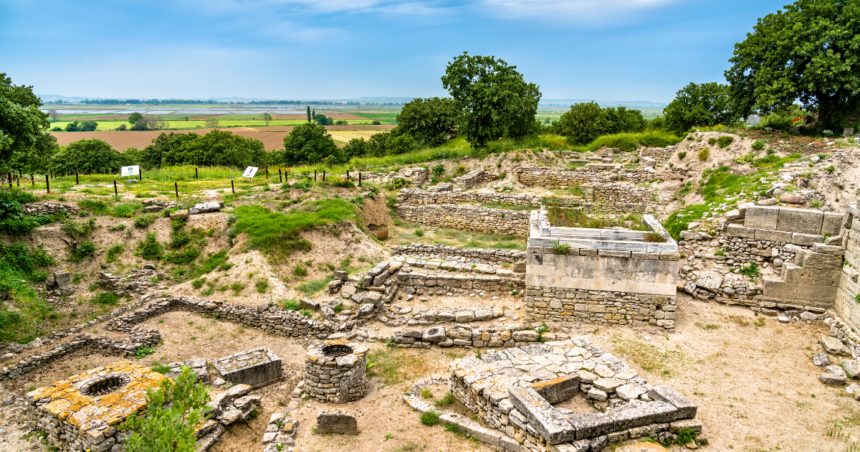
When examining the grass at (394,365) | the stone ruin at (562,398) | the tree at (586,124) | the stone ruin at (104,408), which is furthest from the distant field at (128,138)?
the stone ruin at (562,398)

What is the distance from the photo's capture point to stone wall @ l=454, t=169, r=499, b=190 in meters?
24.3

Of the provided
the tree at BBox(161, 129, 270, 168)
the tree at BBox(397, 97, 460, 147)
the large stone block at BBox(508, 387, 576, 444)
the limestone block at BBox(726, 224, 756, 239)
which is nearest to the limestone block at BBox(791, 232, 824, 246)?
the limestone block at BBox(726, 224, 756, 239)

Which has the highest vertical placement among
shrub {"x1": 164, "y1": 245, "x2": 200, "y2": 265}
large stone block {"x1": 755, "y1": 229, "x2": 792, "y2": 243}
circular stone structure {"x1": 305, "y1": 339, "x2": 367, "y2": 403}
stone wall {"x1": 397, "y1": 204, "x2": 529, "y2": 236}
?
large stone block {"x1": 755, "y1": 229, "x2": 792, "y2": 243}

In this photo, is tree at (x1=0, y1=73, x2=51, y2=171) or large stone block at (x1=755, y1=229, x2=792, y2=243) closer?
large stone block at (x1=755, y1=229, x2=792, y2=243)

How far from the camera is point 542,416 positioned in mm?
6859

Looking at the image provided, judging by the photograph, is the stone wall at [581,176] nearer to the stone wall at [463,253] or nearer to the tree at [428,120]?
the stone wall at [463,253]

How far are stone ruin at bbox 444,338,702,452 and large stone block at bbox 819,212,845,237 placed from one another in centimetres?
772

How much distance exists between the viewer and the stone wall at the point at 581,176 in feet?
77.9

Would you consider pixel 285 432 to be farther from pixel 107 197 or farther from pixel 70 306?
pixel 107 197

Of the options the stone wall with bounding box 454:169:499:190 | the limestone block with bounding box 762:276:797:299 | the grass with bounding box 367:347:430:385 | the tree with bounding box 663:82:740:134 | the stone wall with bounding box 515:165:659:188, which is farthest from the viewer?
the tree with bounding box 663:82:740:134

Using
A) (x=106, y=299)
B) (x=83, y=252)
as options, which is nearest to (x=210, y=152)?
(x=83, y=252)

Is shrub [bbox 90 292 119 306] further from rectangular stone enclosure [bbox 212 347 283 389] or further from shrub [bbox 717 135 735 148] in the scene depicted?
shrub [bbox 717 135 735 148]

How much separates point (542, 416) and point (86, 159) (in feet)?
135

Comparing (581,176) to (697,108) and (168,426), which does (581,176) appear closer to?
(697,108)
